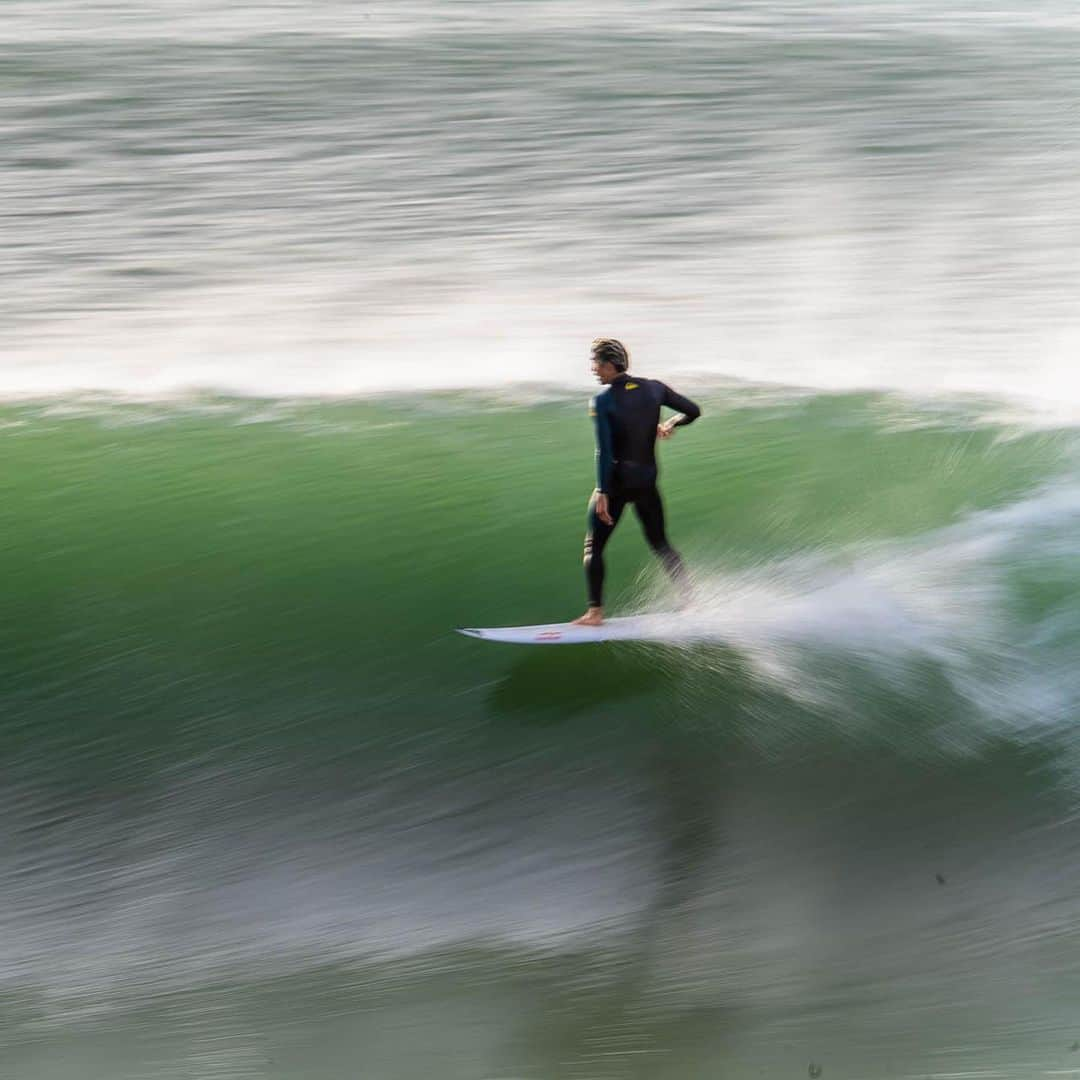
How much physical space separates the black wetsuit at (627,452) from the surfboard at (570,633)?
18 centimetres

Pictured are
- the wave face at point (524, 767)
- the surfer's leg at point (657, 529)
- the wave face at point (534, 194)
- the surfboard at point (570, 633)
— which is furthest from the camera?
the wave face at point (534, 194)

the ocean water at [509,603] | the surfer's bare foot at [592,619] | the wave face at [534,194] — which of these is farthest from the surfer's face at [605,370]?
the wave face at [534,194]

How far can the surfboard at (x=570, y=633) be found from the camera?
226 inches

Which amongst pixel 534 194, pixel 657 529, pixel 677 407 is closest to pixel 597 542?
pixel 657 529

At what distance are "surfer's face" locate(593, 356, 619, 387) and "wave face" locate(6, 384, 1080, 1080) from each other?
128 centimetres

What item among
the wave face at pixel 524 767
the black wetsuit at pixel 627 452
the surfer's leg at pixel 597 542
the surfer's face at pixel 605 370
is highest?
the surfer's face at pixel 605 370

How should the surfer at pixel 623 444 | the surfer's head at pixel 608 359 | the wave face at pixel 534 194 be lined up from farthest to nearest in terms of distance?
the wave face at pixel 534 194, the surfer at pixel 623 444, the surfer's head at pixel 608 359

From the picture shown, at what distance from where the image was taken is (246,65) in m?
13.9

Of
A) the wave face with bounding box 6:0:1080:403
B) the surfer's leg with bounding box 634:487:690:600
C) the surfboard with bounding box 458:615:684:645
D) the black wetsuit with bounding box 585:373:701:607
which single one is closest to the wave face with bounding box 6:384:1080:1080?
the surfboard with bounding box 458:615:684:645

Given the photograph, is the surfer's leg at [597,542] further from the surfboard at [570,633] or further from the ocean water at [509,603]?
the ocean water at [509,603]

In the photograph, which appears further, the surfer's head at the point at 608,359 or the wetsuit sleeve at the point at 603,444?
the wetsuit sleeve at the point at 603,444

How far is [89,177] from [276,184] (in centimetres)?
161

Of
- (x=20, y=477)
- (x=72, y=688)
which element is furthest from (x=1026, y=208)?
(x=72, y=688)

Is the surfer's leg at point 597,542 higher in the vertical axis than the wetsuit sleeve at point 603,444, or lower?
lower
